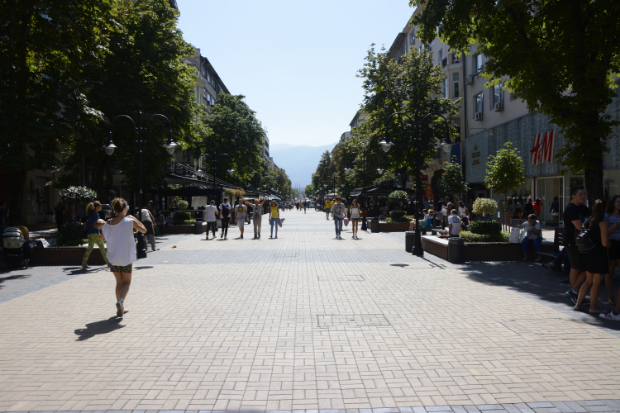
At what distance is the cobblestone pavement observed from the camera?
4102 millimetres

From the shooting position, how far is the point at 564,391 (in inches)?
165

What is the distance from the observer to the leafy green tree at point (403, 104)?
30453 millimetres

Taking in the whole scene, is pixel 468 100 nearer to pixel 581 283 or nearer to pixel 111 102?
pixel 111 102

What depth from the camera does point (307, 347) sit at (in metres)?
5.51

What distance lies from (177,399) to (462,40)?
14410 millimetres

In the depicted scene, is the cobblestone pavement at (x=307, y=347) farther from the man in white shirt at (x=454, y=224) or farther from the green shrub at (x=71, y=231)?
the man in white shirt at (x=454, y=224)

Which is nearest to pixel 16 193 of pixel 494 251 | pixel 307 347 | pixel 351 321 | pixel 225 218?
pixel 225 218

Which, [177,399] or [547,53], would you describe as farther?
[547,53]

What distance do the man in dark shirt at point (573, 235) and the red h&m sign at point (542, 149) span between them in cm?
1899

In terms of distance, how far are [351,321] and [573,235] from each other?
12.9 ft

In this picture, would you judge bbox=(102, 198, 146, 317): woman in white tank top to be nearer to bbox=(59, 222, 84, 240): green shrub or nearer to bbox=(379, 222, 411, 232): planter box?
bbox=(59, 222, 84, 240): green shrub

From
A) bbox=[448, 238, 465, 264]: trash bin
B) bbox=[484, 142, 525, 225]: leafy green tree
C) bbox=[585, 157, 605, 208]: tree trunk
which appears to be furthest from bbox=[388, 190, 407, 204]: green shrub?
bbox=[585, 157, 605, 208]: tree trunk

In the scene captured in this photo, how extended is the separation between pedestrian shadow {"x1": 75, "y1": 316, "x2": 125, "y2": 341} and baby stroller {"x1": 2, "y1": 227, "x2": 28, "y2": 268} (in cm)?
759

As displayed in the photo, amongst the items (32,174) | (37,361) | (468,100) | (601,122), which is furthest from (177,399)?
(468,100)
